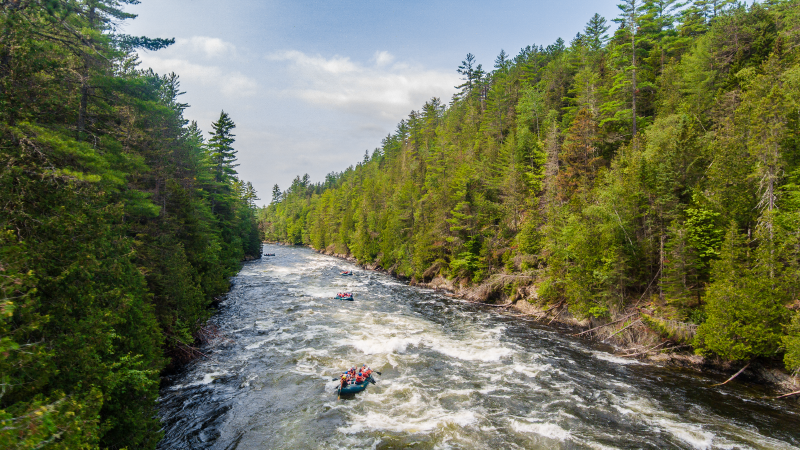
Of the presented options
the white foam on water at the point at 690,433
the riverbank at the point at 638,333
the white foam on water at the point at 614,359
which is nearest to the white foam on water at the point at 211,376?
the white foam on water at the point at 690,433

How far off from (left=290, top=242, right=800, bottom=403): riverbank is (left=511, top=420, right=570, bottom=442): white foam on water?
396 inches

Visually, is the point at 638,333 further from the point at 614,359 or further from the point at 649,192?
the point at 649,192

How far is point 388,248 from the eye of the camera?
2205 inches

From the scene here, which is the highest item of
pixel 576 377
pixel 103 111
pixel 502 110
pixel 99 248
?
pixel 502 110

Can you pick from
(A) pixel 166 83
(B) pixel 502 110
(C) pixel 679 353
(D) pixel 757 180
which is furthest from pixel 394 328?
(B) pixel 502 110

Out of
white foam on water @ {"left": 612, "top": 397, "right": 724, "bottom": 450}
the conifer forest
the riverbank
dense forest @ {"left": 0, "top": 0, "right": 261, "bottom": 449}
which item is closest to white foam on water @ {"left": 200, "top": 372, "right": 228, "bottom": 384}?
the conifer forest

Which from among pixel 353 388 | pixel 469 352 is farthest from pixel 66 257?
pixel 469 352

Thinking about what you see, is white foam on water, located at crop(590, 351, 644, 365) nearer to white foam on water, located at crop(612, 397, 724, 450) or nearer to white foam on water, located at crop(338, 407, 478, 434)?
white foam on water, located at crop(612, 397, 724, 450)

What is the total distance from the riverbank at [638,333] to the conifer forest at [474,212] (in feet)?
0.80

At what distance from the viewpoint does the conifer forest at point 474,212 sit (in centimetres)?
746

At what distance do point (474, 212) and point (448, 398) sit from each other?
26823 millimetres

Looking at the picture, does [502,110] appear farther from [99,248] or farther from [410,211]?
[99,248]

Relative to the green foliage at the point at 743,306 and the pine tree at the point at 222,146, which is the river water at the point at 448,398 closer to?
the green foliage at the point at 743,306

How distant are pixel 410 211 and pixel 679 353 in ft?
125
